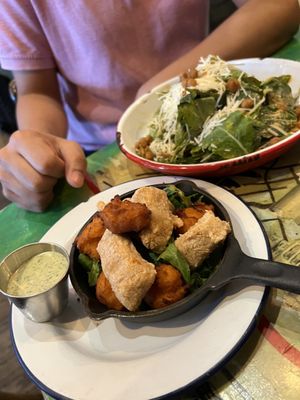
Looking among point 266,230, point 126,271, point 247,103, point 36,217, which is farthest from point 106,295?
point 247,103

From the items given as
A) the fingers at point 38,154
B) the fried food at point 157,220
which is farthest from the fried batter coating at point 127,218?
the fingers at point 38,154

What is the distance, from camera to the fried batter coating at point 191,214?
0.81 m

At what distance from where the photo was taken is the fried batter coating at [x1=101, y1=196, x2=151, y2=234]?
0.76 m

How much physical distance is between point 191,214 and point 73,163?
39 cm

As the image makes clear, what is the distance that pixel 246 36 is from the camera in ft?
4.43

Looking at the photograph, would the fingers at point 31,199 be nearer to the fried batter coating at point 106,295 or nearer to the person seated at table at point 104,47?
the person seated at table at point 104,47

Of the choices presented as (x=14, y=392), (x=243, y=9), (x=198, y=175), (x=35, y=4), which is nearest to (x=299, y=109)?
(x=198, y=175)

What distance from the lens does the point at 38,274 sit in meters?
0.83

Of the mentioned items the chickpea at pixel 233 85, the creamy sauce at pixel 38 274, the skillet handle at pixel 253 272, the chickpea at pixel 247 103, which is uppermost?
the chickpea at pixel 233 85

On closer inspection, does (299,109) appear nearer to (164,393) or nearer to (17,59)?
(164,393)

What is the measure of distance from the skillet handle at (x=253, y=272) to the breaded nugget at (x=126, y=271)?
0.35 ft

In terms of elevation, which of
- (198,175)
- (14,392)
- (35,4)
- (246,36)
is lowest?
(14,392)

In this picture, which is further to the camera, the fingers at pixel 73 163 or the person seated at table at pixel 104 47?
the person seated at table at pixel 104 47

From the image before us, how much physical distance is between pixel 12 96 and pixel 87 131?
563 millimetres
